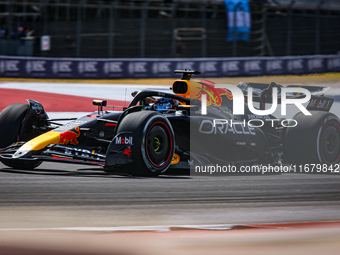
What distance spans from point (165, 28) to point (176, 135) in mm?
18124

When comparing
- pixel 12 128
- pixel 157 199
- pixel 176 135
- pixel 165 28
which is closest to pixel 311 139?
pixel 176 135

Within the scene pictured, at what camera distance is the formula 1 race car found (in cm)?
607

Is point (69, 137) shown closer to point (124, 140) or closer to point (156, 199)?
point (124, 140)

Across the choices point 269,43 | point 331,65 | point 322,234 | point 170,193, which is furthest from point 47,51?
point 322,234

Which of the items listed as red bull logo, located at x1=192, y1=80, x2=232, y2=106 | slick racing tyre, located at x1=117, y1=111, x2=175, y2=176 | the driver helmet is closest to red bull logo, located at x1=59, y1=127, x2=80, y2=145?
slick racing tyre, located at x1=117, y1=111, x2=175, y2=176

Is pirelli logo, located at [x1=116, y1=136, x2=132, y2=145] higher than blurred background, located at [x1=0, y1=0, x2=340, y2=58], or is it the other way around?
blurred background, located at [x1=0, y1=0, x2=340, y2=58]

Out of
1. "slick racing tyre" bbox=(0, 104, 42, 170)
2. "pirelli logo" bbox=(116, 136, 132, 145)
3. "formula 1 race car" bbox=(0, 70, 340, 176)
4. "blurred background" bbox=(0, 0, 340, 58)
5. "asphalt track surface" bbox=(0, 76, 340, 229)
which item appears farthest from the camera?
"blurred background" bbox=(0, 0, 340, 58)

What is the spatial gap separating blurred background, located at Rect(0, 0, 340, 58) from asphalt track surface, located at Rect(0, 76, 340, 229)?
1743 cm

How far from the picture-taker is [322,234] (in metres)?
3.97

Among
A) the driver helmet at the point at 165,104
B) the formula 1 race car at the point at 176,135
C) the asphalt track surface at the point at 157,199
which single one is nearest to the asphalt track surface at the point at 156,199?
the asphalt track surface at the point at 157,199

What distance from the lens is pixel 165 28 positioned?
955 inches

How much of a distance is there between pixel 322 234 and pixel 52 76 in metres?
19.2

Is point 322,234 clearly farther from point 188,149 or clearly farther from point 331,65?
point 331,65

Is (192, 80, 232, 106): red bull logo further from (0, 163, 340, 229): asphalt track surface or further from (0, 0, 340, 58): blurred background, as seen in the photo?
(0, 0, 340, 58): blurred background
